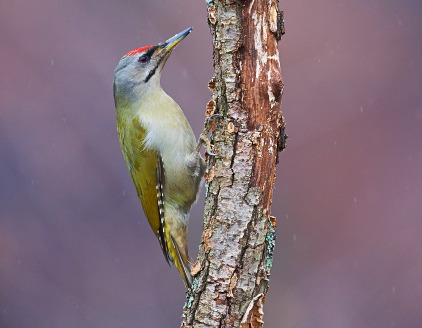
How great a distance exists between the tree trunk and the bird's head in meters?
0.99

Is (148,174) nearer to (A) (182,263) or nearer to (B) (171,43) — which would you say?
(A) (182,263)

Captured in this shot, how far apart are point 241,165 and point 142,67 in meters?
1.24

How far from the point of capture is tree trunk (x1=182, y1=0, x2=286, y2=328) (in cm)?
Answer: 309

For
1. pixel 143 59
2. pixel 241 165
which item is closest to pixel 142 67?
pixel 143 59

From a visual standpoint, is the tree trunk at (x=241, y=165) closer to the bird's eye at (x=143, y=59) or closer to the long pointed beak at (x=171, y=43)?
the long pointed beak at (x=171, y=43)

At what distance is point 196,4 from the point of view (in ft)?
17.3

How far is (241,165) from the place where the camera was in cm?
A: 315

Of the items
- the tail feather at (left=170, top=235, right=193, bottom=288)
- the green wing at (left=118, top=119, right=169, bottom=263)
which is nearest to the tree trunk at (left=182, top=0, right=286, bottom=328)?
the tail feather at (left=170, top=235, right=193, bottom=288)

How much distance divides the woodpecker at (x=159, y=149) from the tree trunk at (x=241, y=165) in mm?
854

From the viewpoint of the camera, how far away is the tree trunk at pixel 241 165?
309 centimetres
